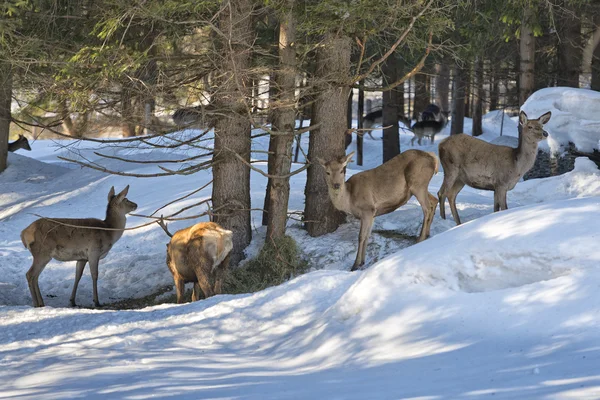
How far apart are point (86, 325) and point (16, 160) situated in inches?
618

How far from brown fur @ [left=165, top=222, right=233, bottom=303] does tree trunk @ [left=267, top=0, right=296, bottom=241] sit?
1610mm

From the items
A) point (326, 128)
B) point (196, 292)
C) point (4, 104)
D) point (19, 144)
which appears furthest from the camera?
point (19, 144)

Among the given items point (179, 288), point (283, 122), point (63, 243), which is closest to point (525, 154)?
point (283, 122)

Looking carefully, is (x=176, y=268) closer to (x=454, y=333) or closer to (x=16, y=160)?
(x=454, y=333)

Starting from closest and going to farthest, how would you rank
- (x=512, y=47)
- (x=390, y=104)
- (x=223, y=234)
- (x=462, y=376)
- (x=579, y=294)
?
(x=462, y=376), (x=579, y=294), (x=223, y=234), (x=390, y=104), (x=512, y=47)

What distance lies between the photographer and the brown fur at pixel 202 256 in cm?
1080

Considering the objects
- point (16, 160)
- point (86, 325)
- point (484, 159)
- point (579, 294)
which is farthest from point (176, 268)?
point (16, 160)

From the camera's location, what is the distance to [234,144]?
41.2 feet

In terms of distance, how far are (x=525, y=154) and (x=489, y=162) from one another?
56 centimetres

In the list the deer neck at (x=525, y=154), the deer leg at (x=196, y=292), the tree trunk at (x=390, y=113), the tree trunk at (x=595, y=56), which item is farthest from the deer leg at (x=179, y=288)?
the tree trunk at (x=595, y=56)

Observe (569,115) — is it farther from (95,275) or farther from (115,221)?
(95,275)

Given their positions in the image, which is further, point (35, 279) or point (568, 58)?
point (568, 58)

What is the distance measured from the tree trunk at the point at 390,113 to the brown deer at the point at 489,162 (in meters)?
5.25

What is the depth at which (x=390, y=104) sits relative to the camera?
834 inches
